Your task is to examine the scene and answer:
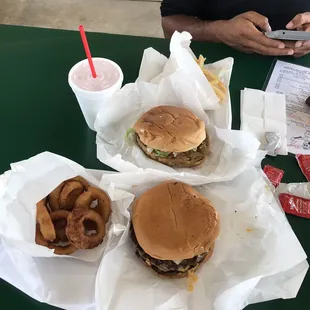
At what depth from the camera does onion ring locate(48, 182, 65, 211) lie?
3.26 ft

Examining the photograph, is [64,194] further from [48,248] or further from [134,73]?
[134,73]

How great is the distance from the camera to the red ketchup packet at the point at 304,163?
1081 mm

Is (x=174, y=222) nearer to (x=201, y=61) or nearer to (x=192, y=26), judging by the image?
(x=201, y=61)

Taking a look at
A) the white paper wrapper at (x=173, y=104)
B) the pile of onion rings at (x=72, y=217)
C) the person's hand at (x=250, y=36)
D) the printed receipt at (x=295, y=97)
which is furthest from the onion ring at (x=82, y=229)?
the person's hand at (x=250, y=36)

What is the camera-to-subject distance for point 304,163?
1.09 metres

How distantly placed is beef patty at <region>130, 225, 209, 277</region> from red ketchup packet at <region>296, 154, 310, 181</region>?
0.34 m

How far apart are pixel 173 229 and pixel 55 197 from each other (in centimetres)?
28

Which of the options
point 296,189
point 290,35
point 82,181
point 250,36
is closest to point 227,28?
point 250,36

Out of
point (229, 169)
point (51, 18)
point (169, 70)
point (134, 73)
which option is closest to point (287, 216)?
point (229, 169)

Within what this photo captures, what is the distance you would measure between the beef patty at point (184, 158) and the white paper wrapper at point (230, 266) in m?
0.10

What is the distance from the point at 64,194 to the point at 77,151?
18cm

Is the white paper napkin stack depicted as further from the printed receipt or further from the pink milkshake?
the pink milkshake

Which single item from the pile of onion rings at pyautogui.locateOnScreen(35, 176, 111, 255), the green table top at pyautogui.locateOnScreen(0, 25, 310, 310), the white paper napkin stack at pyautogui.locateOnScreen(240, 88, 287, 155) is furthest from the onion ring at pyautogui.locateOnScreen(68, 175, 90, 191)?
the white paper napkin stack at pyautogui.locateOnScreen(240, 88, 287, 155)

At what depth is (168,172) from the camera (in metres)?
1.03
